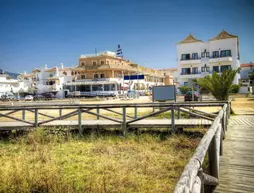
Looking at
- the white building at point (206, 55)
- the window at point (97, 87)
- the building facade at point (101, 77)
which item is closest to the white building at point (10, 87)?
the building facade at point (101, 77)

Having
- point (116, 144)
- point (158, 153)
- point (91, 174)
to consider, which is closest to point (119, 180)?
point (91, 174)

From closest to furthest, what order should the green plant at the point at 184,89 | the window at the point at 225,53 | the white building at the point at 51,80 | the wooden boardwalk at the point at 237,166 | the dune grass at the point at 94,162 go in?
the wooden boardwalk at the point at 237,166, the dune grass at the point at 94,162, the green plant at the point at 184,89, the window at the point at 225,53, the white building at the point at 51,80

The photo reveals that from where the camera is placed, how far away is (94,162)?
6.79 metres

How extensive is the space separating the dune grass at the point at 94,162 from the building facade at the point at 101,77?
43618 mm

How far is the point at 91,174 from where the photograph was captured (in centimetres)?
577

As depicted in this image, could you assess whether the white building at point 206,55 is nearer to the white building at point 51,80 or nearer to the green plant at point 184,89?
the green plant at point 184,89

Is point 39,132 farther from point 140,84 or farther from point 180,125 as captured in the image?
point 140,84

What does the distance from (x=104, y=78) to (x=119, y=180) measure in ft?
170

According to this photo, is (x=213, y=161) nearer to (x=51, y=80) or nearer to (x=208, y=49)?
(x=208, y=49)

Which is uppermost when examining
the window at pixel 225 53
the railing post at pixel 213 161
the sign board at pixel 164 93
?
the window at pixel 225 53

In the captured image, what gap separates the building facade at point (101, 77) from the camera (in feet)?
182

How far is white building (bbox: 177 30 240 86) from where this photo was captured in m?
46.2

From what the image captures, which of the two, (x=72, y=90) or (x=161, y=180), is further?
(x=72, y=90)

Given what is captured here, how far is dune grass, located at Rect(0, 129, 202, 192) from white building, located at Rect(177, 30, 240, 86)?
133ft
